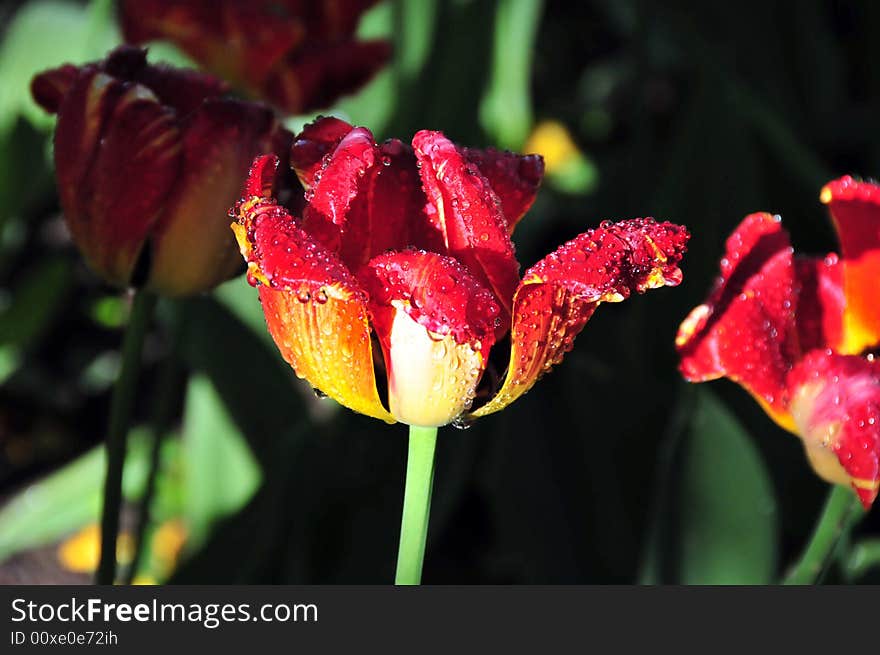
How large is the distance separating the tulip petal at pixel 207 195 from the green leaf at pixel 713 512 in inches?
16.2

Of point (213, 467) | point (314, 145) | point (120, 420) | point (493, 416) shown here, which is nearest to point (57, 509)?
point (213, 467)

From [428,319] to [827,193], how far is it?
0.28 metres

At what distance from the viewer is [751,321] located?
24.6 inches

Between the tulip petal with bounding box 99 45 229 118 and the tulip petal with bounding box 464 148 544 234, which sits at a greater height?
the tulip petal with bounding box 99 45 229 118

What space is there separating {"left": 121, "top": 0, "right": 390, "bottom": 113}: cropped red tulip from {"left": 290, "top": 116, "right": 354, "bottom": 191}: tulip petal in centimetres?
44

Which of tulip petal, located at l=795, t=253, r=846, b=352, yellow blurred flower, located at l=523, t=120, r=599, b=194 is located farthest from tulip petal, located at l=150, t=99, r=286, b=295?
yellow blurred flower, located at l=523, t=120, r=599, b=194

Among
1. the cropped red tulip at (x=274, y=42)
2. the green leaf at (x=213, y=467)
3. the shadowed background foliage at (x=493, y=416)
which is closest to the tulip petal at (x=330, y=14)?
the cropped red tulip at (x=274, y=42)

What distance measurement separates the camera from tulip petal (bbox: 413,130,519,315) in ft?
1.67

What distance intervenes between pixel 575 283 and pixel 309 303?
113 millimetres

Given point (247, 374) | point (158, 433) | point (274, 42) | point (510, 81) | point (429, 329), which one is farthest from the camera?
point (510, 81)

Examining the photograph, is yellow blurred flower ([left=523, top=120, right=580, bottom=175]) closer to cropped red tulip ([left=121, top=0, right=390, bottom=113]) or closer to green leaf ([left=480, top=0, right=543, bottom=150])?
green leaf ([left=480, top=0, right=543, bottom=150])

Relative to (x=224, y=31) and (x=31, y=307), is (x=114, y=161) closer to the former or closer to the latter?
(x=224, y=31)

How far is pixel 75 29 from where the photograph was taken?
142 cm

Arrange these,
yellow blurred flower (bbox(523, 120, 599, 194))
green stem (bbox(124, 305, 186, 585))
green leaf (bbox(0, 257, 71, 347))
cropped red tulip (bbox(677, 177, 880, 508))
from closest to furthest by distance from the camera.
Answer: cropped red tulip (bbox(677, 177, 880, 508)) → green stem (bbox(124, 305, 186, 585)) → green leaf (bbox(0, 257, 71, 347)) → yellow blurred flower (bbox(523, 120, 599, 194))
